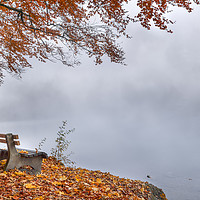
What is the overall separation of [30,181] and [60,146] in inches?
196

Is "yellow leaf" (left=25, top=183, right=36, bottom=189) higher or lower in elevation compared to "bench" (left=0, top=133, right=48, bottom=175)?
lower

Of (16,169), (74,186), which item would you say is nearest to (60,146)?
(16,169)

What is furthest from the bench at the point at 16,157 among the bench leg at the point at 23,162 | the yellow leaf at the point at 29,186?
the yellow leaf at the point at 29,186

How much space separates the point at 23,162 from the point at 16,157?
0.97 feet

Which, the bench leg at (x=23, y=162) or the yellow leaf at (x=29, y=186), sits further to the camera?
the bench leg at (x=23, y=162)

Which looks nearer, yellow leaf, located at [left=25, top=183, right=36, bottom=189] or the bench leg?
yellow leaf, located at [left=25, top=183, right=36, bottom=189]

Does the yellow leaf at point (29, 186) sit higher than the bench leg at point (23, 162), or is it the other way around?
the bench leg at point (23, 162)

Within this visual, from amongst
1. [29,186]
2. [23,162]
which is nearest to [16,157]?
[23,162]

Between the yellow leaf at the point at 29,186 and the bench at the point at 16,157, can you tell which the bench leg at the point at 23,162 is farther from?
the yellow leaf at the point at 29,186

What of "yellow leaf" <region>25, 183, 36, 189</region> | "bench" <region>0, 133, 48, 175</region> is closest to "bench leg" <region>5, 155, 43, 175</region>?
"bench" <region>0, 133, 48, 175</region>

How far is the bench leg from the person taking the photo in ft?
18.3

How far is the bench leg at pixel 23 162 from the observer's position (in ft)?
18.3

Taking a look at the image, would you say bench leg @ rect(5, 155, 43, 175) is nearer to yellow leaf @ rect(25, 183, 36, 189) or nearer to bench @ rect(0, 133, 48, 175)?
bench @ rect(0, 133, 48, 175)

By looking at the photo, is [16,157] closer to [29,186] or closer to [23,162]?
[23,162]
